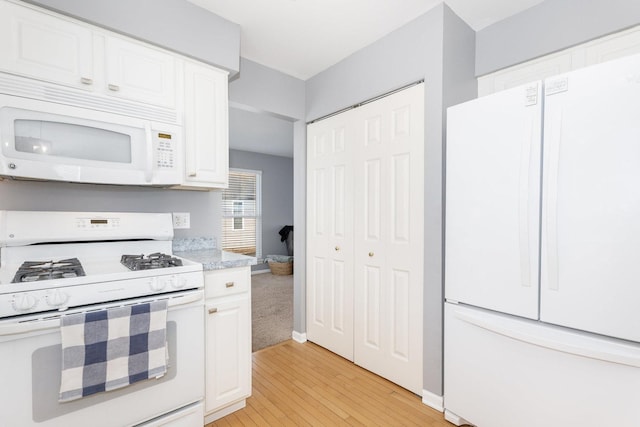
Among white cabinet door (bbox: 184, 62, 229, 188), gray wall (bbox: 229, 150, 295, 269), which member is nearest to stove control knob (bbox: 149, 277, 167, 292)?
white cabinet door (bbox: 184, 62, 229, 188)

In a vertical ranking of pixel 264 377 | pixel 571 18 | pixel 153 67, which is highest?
pixel 571 18

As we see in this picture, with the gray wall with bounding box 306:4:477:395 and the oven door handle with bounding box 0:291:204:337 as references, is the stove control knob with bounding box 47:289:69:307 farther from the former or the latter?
the gray wall with bounding box 306:4:477:395

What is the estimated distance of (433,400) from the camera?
194 cm

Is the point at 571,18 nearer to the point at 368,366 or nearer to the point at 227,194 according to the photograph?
the point at 368,366

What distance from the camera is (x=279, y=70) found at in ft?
9.17

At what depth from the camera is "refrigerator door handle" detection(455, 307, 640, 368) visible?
1192 mm

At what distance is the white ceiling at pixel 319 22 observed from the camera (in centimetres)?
195

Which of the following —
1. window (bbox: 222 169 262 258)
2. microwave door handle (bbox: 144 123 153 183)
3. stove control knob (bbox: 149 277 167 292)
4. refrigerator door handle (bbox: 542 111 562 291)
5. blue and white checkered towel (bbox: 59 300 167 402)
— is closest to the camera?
blue and white checkered towel (bbox: 59 300 167 402)

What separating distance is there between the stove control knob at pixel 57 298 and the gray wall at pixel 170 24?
54.7 inches

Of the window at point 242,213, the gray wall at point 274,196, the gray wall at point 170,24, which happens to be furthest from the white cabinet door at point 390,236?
the gray wall at point 274,196

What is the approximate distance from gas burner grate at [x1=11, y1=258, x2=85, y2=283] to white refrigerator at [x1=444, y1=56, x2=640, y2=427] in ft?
6.31

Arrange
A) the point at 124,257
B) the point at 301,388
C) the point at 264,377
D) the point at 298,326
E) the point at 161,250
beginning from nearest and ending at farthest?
the point at 124,257 < the point at 161,250 < the point at 301,388 < the point at 264,377 < the point at 298,326

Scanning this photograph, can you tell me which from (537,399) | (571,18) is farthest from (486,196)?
(571,18)

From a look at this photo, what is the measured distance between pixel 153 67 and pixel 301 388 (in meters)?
2.32
